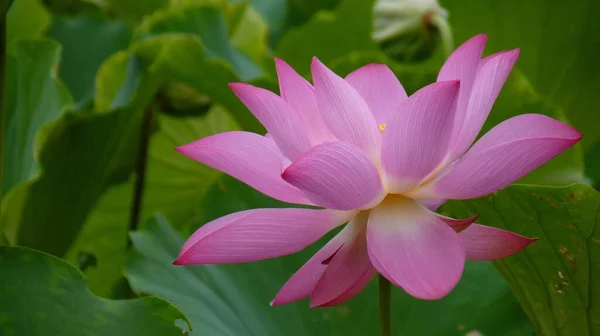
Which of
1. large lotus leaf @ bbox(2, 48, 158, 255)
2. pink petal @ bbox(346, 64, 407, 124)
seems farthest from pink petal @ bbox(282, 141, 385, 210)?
large lotus leaf @ bbox(2, 48, 158, 255)

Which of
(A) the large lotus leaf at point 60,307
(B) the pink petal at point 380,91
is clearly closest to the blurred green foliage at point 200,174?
(A) the large lotus leaf at point 60,307

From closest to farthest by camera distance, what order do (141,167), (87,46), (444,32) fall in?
(141,167) < (444,32) < (87,46)

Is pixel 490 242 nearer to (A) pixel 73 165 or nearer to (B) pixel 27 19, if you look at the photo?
(A) pixel 73 165

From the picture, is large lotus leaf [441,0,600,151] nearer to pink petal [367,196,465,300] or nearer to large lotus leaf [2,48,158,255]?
large lotus leaf [2,48,158,255]

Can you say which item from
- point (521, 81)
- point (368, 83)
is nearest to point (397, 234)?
point (368, 83)

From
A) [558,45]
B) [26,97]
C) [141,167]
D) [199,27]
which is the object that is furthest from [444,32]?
[26,97]

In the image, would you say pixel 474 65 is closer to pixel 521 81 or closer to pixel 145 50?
pixel 521 81

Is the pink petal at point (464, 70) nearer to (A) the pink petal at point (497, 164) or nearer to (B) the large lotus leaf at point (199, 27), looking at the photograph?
(A) the pink petal at point (497, 164)
